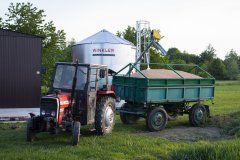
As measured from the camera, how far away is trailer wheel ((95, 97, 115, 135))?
10.9 m

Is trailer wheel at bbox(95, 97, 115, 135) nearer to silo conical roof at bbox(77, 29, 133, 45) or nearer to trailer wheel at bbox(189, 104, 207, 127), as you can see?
trailer wheel at bbox(189, 104, 207, 127)

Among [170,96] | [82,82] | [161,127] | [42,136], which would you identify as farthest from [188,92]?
[42,136]

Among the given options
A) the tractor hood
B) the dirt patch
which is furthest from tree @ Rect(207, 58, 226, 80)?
the tractor hood

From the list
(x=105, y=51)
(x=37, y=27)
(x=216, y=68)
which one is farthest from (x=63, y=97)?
(x=216, y=68)

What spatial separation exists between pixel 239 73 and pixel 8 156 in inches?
3369

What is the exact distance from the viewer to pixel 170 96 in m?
13.1

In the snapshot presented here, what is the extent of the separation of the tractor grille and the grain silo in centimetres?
936

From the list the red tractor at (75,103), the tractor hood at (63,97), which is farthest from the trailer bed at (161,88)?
the tractor hood at (63,97)

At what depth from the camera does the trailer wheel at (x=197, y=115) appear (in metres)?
13.9

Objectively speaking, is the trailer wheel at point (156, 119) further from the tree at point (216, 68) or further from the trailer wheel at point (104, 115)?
the tree at point (216, 68)

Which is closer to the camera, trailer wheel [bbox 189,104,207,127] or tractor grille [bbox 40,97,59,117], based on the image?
tractor grille [bbox 40,97,59,117]

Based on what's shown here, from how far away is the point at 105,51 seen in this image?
19328 mm

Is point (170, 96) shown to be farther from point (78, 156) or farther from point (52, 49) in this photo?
point (52, 49)

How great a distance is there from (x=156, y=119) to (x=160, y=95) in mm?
806
